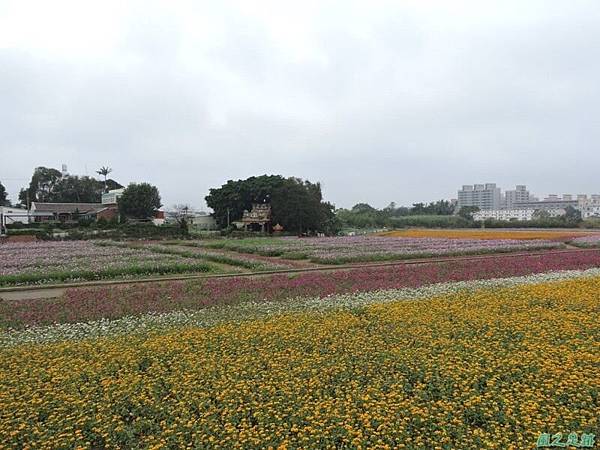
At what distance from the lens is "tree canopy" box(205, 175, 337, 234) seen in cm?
5103

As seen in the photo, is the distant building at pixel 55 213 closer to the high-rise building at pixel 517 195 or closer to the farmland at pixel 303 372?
the farmland at pixel 303 372

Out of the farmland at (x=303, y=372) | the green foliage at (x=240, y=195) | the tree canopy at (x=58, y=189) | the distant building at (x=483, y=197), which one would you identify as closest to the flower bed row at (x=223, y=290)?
the farmland at (x=303, y=372)

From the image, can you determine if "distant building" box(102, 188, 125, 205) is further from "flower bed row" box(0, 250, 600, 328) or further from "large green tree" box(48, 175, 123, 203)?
→ "flower bed row" box(0, 250, 600, 328)

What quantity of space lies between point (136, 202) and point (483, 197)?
Result: 150m

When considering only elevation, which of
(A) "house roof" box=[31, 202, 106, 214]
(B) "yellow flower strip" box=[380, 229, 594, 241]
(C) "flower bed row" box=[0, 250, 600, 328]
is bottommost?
(C) "flower bed row" box=[0, 250, 600, 328]

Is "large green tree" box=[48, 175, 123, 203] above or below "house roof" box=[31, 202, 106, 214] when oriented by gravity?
above

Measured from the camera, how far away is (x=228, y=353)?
20.1ft

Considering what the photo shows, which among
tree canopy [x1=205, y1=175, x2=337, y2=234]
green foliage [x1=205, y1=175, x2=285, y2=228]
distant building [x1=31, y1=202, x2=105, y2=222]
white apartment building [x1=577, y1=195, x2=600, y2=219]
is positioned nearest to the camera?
tree canopy [x1=205, y1=175, x2=337, y2=234]

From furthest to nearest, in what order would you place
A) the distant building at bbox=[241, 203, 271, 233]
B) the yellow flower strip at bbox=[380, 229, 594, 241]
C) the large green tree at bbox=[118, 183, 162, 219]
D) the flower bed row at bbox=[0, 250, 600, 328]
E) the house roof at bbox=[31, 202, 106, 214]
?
the house roof at bbox=[31, 202, 106, 214], the large green tree at bbox=[118, 183, 162, 219], the distant building at bbox=[241, 203, 271, 233], the yellow flower strip at bbox=[380, 229, 594, 241], the flower bed row at bbox=[0, 250, 600, 328]

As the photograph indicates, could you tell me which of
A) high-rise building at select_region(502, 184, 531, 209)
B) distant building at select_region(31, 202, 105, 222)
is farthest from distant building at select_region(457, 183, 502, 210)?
distant building at select_region(31, 202, 105, 222)

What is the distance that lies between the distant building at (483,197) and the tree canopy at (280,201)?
13441 cm

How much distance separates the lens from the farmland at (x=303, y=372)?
13.1 feet

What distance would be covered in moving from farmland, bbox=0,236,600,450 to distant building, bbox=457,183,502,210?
17774cm

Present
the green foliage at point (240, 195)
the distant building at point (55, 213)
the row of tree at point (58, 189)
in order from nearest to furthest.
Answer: the green foliage at point (240, 195)
the distant building at point (55, 213)
the row of tree at point (58, 189)
